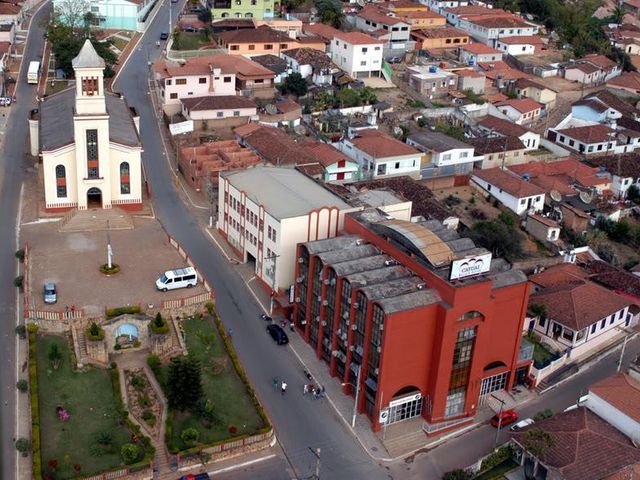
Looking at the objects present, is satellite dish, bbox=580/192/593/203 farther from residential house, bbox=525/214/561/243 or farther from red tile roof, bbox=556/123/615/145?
red tile roof, bbox=556/123/615/145

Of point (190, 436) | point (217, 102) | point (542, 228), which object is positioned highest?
point (217, 102)

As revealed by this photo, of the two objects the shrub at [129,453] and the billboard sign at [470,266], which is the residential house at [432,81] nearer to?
the billboard sign at [470,266]

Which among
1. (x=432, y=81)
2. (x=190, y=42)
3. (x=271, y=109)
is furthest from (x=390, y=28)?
(x=271, y=109)

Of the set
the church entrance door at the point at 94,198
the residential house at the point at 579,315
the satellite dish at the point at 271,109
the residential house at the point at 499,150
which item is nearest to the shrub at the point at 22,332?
the church entrance door at the point at 94,198

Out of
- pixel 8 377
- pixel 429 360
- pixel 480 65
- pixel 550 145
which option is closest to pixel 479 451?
pixel 429 360

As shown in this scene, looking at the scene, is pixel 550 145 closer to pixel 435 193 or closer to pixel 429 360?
pixel 435 193

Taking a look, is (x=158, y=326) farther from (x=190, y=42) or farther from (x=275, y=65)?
(x=190, y=42)

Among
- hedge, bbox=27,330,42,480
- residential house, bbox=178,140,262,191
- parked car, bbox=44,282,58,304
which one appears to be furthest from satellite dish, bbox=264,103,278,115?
hedge, bbox=27,330,42,480

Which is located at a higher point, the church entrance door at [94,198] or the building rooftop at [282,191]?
the building rooftop at [282,191]
